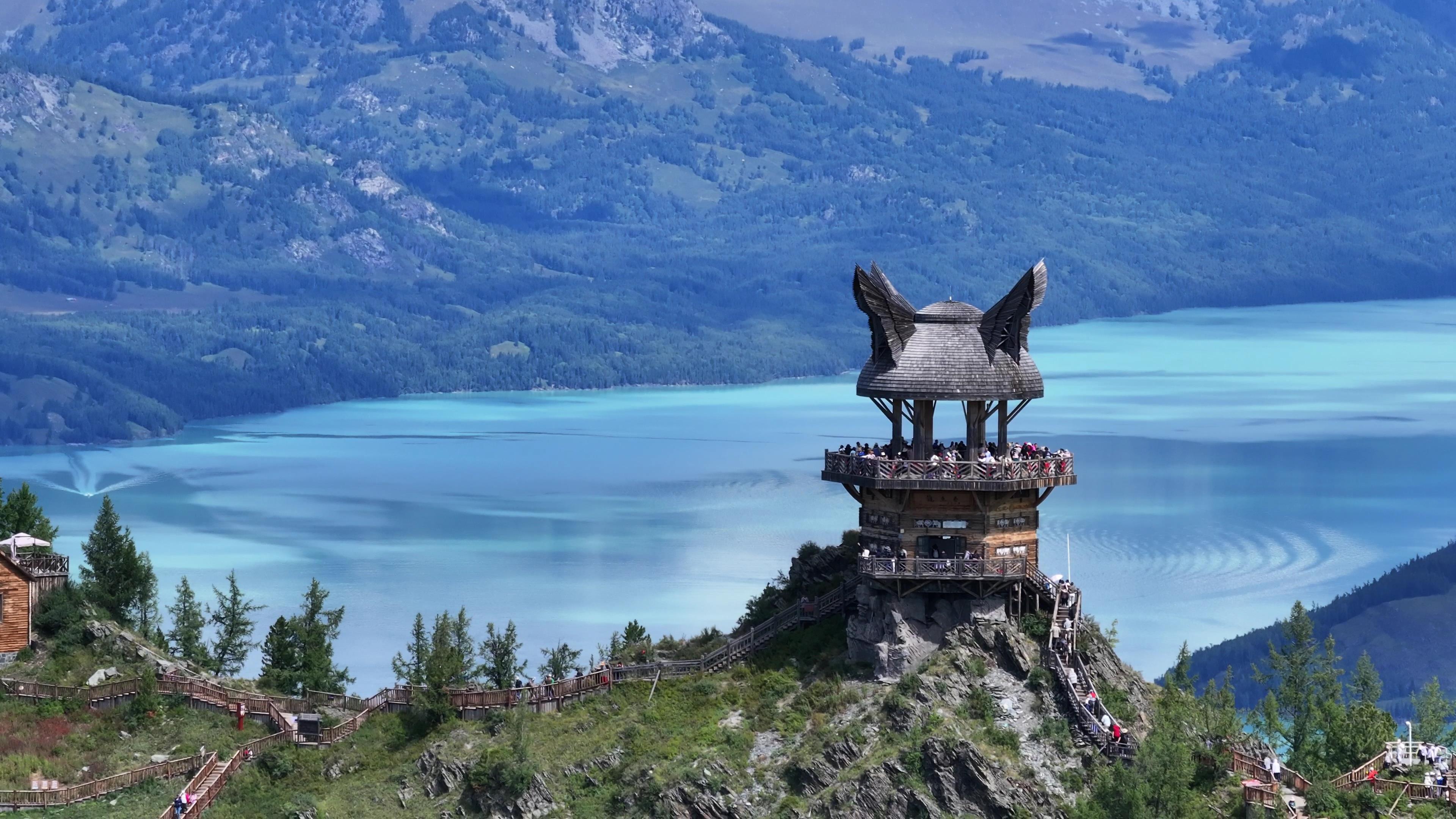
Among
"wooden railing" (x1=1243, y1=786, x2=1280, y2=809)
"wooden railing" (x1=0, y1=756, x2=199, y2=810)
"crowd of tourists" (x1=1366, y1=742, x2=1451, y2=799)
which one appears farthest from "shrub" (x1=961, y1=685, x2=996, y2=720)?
"wooden railing" (x1=0, y1=756, x2=199, y2=810)

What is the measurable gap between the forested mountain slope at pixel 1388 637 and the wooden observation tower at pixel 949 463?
292 ft

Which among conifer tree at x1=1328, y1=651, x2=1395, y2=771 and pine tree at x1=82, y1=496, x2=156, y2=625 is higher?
pine tree at x1=82, y1=496, x2=156, y2=625

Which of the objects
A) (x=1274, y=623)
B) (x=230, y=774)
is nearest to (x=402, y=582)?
(x=1274, y=623)

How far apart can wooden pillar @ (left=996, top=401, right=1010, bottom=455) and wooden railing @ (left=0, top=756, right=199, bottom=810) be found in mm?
18029

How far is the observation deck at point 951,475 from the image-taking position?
57562 mm

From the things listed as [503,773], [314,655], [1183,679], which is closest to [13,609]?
[314,655]

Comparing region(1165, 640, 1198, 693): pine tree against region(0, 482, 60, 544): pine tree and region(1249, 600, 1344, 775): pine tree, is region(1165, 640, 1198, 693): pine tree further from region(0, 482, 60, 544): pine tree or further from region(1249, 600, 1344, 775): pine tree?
region(0, 482, 60, 544): pine tree

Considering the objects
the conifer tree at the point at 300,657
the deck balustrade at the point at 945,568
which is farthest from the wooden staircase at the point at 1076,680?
the conifer tree at the point at 300,657

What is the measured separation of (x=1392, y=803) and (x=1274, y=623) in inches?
4594

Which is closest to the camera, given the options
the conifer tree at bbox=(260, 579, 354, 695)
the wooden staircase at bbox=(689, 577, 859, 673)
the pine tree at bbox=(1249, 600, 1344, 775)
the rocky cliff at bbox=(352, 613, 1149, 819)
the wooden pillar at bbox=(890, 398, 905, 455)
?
the rocky cliff at bbox=(352, 613, 1149, 819)

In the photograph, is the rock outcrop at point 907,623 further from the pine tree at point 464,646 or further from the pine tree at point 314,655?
the pine tree at point 314,655

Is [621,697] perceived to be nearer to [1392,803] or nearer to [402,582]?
[1392,803]

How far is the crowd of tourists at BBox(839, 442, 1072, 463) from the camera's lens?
190ft

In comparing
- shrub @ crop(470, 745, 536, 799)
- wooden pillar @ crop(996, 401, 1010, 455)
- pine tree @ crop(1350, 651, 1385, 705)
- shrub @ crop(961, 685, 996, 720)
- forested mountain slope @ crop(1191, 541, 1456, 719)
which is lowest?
forested mountain slope @ crop(1191, 541, 1456, 719)
